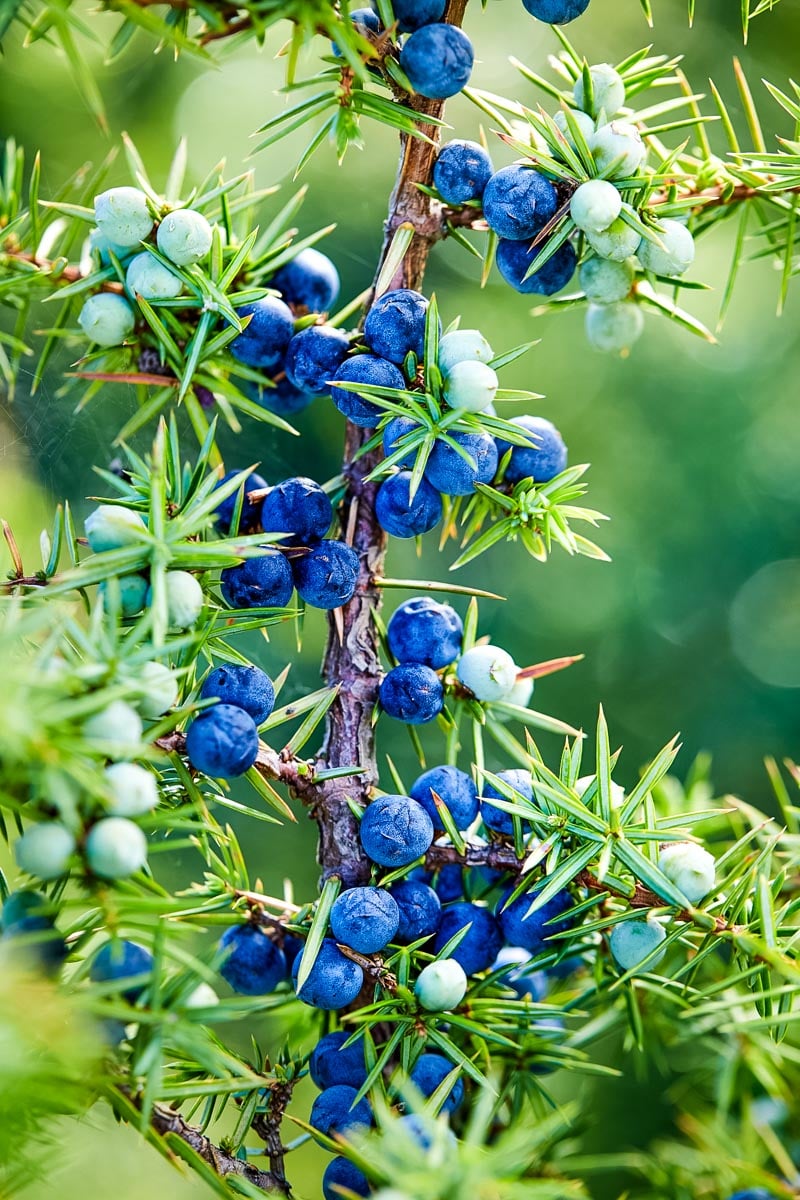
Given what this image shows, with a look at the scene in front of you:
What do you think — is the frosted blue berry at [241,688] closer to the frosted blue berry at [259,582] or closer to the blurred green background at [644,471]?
the frosted blue berry at [259,582]

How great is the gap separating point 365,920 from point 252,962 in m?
0.12

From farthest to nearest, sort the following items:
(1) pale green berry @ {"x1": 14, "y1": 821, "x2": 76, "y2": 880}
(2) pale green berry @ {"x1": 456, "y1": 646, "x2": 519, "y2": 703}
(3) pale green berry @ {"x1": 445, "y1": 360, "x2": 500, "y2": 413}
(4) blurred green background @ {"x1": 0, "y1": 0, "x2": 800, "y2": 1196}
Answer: (4) blurred green background @ {"x1": 0, "y1": 0, "x2": 800, "y2": 1196}
(2) pale green berry @ {"x1": 456, "y1": 646, "x2": 519, "y2": 703}
(3) pale green berry @ {"x1": 445, "y1": 360, "x2": 500, "y2": 413}
(1) pale green berry @ {"x1": 14, "y1": 821, "x2": 76, "y2": 880}

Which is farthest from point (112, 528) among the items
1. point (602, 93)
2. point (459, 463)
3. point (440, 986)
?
point (602, 93)

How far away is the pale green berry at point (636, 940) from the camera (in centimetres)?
55

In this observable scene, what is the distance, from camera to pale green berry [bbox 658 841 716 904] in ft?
1.77

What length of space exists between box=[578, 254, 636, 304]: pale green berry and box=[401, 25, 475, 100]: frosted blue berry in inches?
5.7

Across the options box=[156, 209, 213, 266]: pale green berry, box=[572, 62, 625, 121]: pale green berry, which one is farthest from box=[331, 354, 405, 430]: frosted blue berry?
box=[572, 62, 625, 121]: pale green berry

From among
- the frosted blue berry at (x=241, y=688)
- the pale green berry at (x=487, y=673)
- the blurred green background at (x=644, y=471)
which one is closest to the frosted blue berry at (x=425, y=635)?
the pale green berry at (x=487, y=673)

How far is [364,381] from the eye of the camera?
550 millimetres

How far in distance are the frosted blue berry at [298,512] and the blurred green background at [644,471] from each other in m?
0.74

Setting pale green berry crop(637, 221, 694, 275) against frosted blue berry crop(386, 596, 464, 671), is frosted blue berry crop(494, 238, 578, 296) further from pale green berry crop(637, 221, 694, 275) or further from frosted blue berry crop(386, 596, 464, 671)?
frosted blue berry crop(386, 596, 464, 671)

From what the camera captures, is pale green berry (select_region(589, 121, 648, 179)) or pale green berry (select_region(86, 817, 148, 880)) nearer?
pale green berry (select_region(86, 817, 148, 880))

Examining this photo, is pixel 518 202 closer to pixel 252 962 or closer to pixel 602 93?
pixel 602 93

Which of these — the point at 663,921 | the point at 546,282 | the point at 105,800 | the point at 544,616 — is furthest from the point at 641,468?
the point at 105,800
